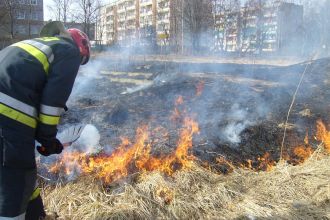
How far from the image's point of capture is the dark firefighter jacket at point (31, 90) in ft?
7.48

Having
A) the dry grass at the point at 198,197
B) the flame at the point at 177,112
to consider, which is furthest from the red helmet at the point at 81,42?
the flame at the point at 177,112

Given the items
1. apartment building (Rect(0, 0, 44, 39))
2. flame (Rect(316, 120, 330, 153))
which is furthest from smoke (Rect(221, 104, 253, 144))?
apartment building (Rect(0, 0, 44, 39))

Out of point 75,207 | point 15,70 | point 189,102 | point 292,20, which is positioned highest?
point 292,20

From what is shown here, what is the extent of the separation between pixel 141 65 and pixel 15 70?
49.4 ft

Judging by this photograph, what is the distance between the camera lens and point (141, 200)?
3.53 meters

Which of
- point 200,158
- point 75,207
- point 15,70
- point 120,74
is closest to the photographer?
point 15,70

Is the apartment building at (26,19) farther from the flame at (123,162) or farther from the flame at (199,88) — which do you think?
the flame at (123,162)

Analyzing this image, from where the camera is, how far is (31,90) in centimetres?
232

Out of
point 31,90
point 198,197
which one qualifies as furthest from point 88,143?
point 31,90

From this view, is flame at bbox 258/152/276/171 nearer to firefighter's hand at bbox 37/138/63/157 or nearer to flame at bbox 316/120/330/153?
flame at bbox 316/120/330/153

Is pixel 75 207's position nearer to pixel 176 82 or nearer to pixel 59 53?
pixel 59 53

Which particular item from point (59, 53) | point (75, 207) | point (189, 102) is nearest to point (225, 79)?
point (189, 102)

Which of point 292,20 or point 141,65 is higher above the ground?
point 292,20

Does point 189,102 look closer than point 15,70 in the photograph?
No
